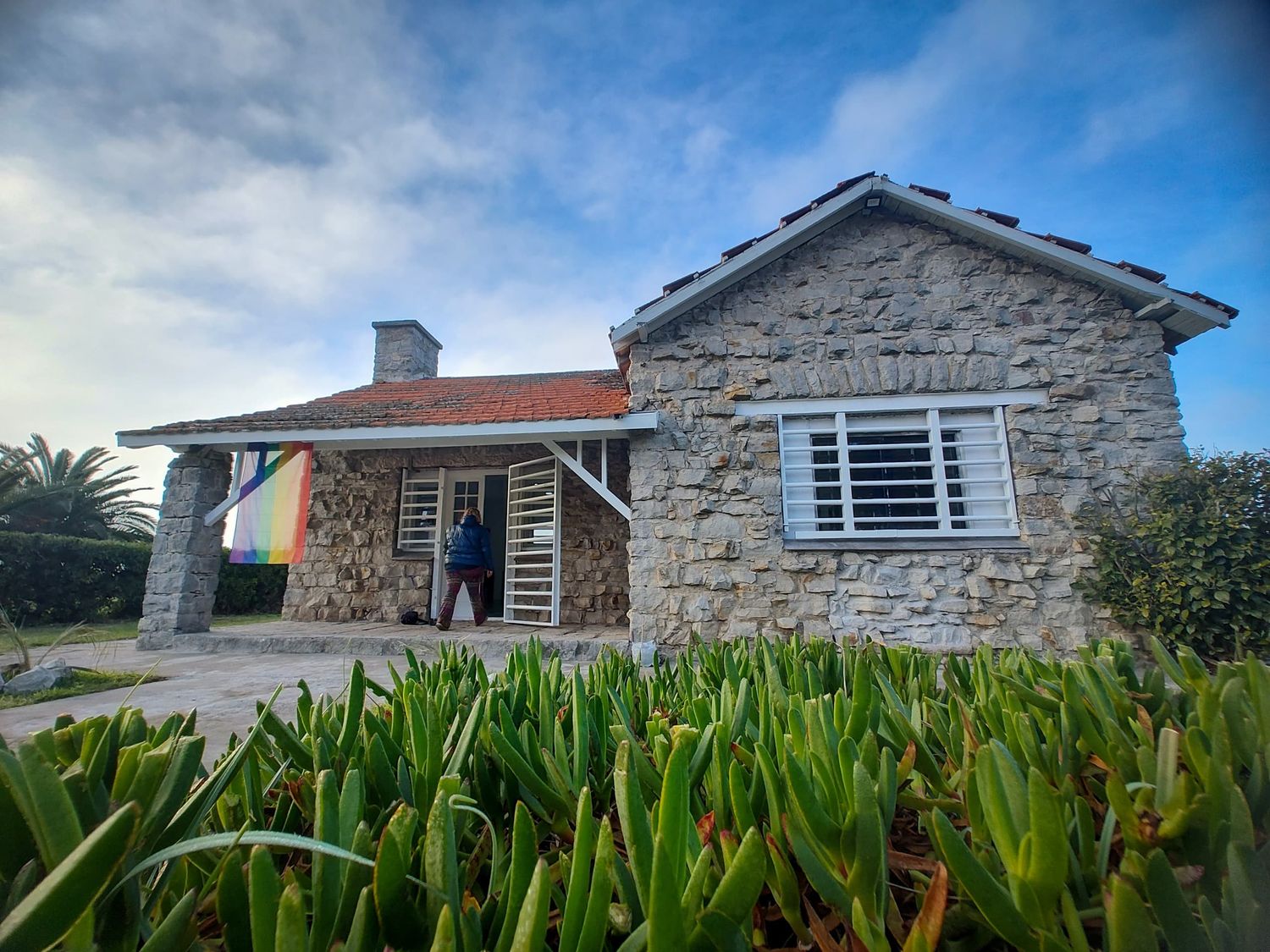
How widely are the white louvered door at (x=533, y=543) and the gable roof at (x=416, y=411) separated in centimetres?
102

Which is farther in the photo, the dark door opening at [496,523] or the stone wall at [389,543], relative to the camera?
the dark door opening at [496,523]

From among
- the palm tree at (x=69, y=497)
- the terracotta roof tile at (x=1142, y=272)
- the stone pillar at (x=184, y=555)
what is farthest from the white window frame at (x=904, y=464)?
the palm tree at (x=69, y=497)

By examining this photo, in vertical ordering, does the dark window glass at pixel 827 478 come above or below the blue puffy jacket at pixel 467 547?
above

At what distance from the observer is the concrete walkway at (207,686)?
10.3 ft

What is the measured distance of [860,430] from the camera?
611 centimetres

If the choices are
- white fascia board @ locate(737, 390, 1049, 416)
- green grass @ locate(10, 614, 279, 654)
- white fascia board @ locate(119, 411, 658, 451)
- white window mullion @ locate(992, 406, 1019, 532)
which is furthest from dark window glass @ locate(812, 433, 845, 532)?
green grass @ locate(10, 614, 279, 654)

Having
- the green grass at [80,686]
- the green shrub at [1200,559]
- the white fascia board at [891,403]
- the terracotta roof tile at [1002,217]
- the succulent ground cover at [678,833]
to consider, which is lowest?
the green grass at [80,686]

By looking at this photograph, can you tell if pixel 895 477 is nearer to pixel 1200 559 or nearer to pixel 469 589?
pixel 1200 559

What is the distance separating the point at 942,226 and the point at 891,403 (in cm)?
213

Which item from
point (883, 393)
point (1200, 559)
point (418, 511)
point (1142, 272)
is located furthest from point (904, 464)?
point (418, 511)

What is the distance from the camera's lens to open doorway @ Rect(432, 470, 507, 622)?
9.01 m

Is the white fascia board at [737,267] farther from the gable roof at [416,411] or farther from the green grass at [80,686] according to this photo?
the green grass at [80,686]

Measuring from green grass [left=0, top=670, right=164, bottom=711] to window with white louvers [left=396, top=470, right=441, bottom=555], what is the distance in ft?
13.3

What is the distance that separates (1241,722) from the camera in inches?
30.7
